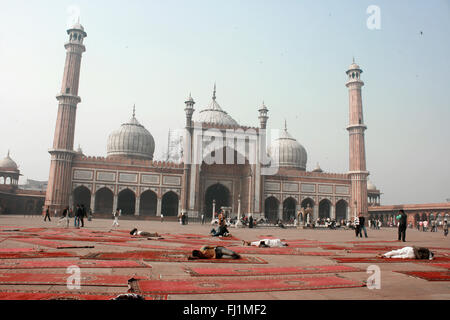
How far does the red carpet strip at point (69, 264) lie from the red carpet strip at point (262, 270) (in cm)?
75

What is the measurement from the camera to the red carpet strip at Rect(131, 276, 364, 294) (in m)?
3.24

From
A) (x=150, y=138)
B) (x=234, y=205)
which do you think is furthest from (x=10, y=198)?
(x=234, y=205)

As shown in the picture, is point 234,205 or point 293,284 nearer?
point 293,284

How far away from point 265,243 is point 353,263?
2.75 m

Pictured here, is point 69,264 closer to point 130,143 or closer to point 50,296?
point 50,296

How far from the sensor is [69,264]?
4.55 m

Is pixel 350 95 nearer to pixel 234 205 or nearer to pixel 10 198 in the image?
pixel 234 205

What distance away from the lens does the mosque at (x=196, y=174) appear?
101 feet

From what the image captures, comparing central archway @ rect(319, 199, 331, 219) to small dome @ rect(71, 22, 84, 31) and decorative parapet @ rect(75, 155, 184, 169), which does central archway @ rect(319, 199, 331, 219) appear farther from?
small dome @ rect(71, 22, 84, 31)

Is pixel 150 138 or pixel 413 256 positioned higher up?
pixel 150 138

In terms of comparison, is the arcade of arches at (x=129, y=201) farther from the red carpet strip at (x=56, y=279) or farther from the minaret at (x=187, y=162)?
the red carpet strip at (x=56, y=279)

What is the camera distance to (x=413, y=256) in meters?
6.38

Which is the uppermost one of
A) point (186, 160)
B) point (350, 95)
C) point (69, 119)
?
point (350, 95)

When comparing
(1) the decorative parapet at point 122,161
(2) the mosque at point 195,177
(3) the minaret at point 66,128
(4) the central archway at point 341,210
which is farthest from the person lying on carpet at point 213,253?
(4) the central archway at point 341,210
